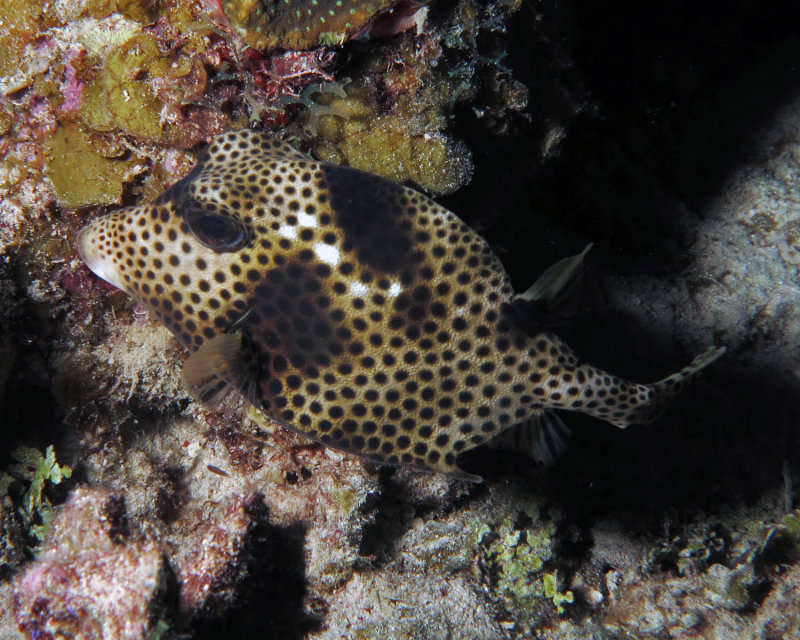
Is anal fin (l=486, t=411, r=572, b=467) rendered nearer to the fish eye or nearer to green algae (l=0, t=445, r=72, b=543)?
the fish eye

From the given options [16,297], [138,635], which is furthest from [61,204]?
[138,635]

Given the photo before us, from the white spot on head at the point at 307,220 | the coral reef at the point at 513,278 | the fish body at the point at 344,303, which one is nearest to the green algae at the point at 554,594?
the coral reef at the point at 513,278

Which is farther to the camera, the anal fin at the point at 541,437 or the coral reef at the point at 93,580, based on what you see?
the anal fin at the point at 541,437

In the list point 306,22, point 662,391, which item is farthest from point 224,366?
point 662,391

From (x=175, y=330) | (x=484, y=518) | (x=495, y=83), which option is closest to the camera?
(x=175, y=330)

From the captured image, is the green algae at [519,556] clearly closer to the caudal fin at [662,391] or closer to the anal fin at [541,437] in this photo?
the anal fin at [541,437]

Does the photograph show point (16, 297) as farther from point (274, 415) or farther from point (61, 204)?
point (274, 415)

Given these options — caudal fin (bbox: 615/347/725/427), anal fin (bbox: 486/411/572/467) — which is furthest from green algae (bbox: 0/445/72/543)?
caudal fin (bbox: 615/347/725/427)
